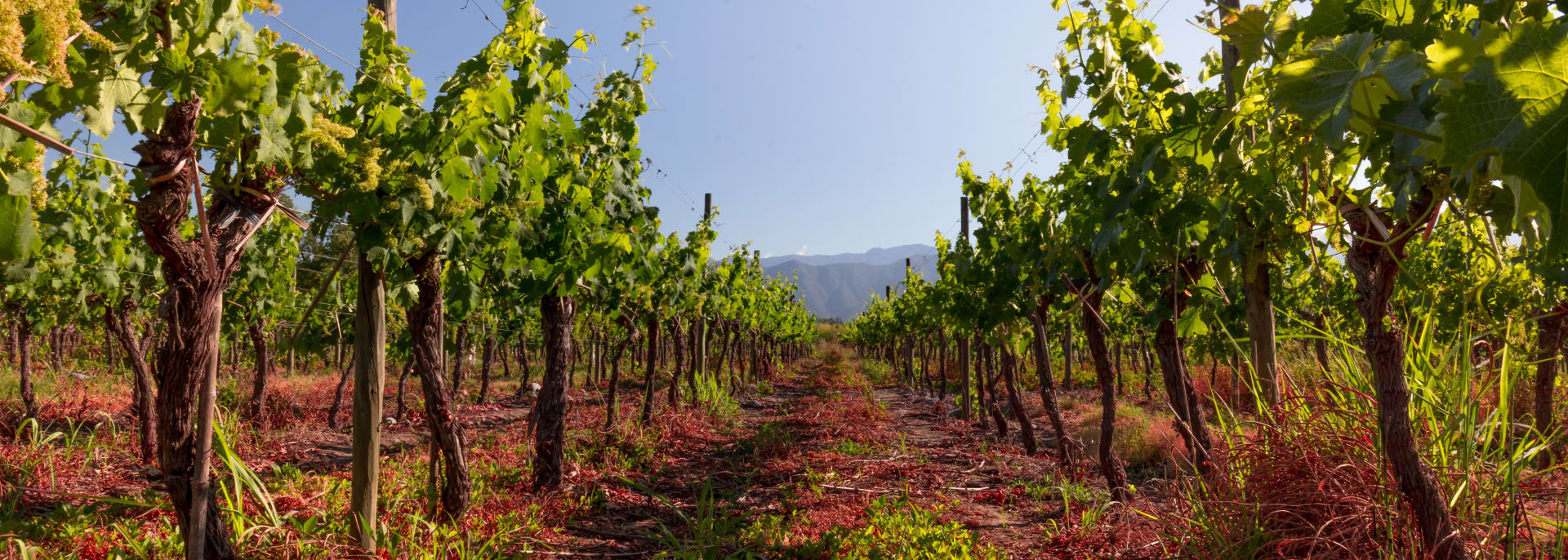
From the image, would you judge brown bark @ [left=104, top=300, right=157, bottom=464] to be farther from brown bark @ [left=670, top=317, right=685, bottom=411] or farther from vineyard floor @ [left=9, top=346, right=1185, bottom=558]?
brown bark @ [left=670, top=317, right=685, bottom=411]

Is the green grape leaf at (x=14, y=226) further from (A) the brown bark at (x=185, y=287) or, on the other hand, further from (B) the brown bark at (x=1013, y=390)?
(B) the brown bark at (x=1013, y=390)

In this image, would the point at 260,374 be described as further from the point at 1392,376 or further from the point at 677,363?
the point at 1392,376

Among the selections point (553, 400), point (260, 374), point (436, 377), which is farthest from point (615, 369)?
point (436, 377)

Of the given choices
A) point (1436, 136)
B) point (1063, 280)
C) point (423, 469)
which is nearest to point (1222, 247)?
point (1436, 136)

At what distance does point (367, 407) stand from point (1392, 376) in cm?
408

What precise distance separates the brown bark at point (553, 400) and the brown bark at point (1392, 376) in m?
5.22

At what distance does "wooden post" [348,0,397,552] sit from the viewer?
136 inches

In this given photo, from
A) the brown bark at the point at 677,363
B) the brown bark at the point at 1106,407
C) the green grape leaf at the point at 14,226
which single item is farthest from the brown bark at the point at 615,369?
the green grape leaf at the point at 14,226

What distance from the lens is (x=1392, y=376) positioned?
204cm

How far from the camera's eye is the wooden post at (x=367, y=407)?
Answer: 346 cm

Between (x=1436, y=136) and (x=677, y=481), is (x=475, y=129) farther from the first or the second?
(x=677, y=481)

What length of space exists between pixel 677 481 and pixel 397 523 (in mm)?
3107

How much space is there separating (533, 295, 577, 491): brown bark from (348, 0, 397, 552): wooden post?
2.32 m

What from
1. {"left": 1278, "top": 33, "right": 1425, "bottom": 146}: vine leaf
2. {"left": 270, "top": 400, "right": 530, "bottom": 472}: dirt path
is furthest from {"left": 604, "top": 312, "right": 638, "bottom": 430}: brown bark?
{"left": 1278, "top": 33, "right": 1425, "bottom": 146}: vine leaf
